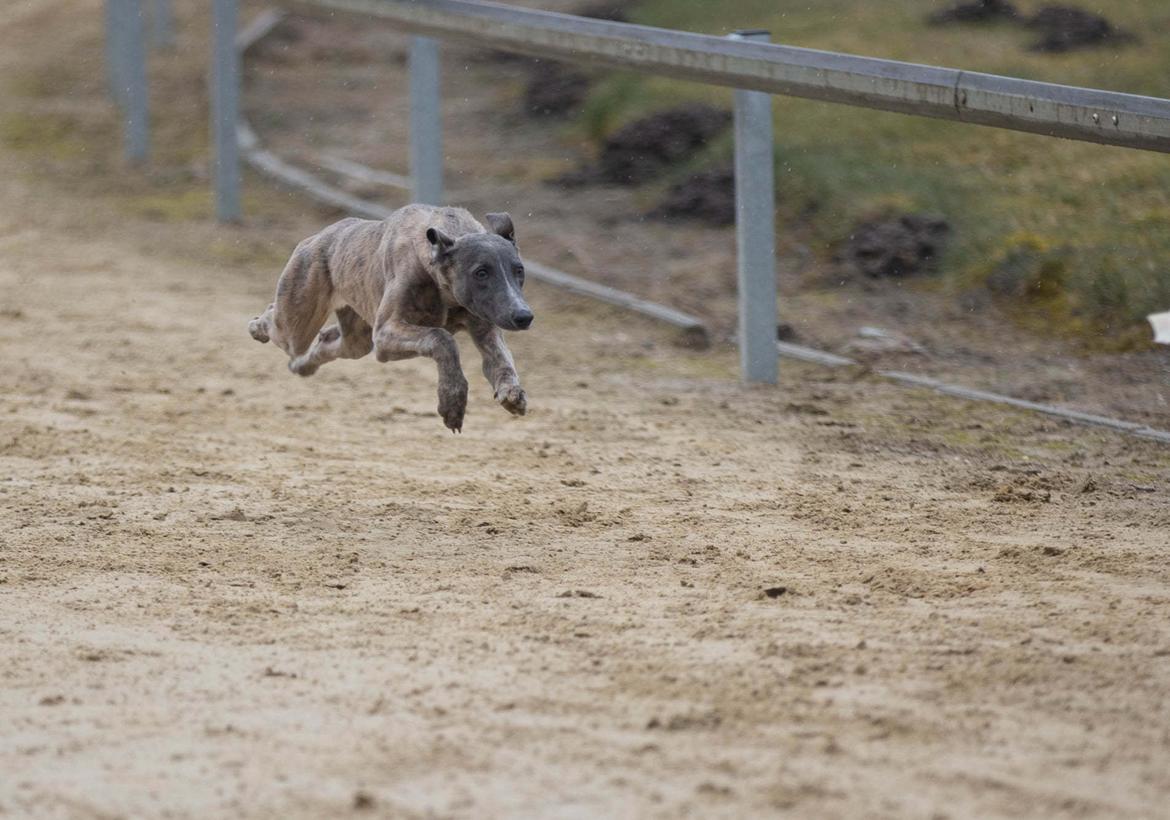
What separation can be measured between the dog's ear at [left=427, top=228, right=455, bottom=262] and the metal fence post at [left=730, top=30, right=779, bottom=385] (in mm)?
3783

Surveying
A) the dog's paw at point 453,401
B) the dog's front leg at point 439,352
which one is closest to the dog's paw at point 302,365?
the dog's front leg at point 439,352

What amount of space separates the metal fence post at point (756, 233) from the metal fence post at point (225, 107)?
6.14 meters

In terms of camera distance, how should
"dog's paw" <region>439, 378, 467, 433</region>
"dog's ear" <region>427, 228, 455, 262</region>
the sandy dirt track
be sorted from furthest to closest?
1. "dog's paw" <region>439, 378, 467, 433</region>
2. "dog's ear" <region>427, 228, 455, 262</region>
3. the sandy dirt track

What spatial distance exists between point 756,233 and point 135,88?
943 centimetres

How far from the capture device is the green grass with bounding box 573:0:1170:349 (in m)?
9.91

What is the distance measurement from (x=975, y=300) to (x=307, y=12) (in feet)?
16.5

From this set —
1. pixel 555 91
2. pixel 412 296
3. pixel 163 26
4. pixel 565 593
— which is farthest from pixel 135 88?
pixel 565 593

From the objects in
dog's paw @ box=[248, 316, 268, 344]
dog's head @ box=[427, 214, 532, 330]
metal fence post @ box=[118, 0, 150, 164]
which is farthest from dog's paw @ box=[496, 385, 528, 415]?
metal fence post @ box=[118, 0, 150, 164]

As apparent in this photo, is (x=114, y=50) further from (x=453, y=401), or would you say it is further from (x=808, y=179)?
(x=453, y=401)

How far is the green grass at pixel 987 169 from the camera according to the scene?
9906mm

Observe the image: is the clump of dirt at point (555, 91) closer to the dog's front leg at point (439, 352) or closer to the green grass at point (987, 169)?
the green grass at point (987, 169)

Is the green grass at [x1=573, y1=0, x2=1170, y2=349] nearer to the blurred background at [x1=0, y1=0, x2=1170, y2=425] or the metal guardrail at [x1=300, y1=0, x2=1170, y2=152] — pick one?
the blurred background at [x1=0, y1=0, x2=1170, y2=425]

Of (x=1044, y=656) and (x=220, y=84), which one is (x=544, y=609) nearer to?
(x=1044, y=656)

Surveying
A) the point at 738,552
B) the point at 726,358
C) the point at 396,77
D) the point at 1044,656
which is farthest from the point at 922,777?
the point at 396,77
